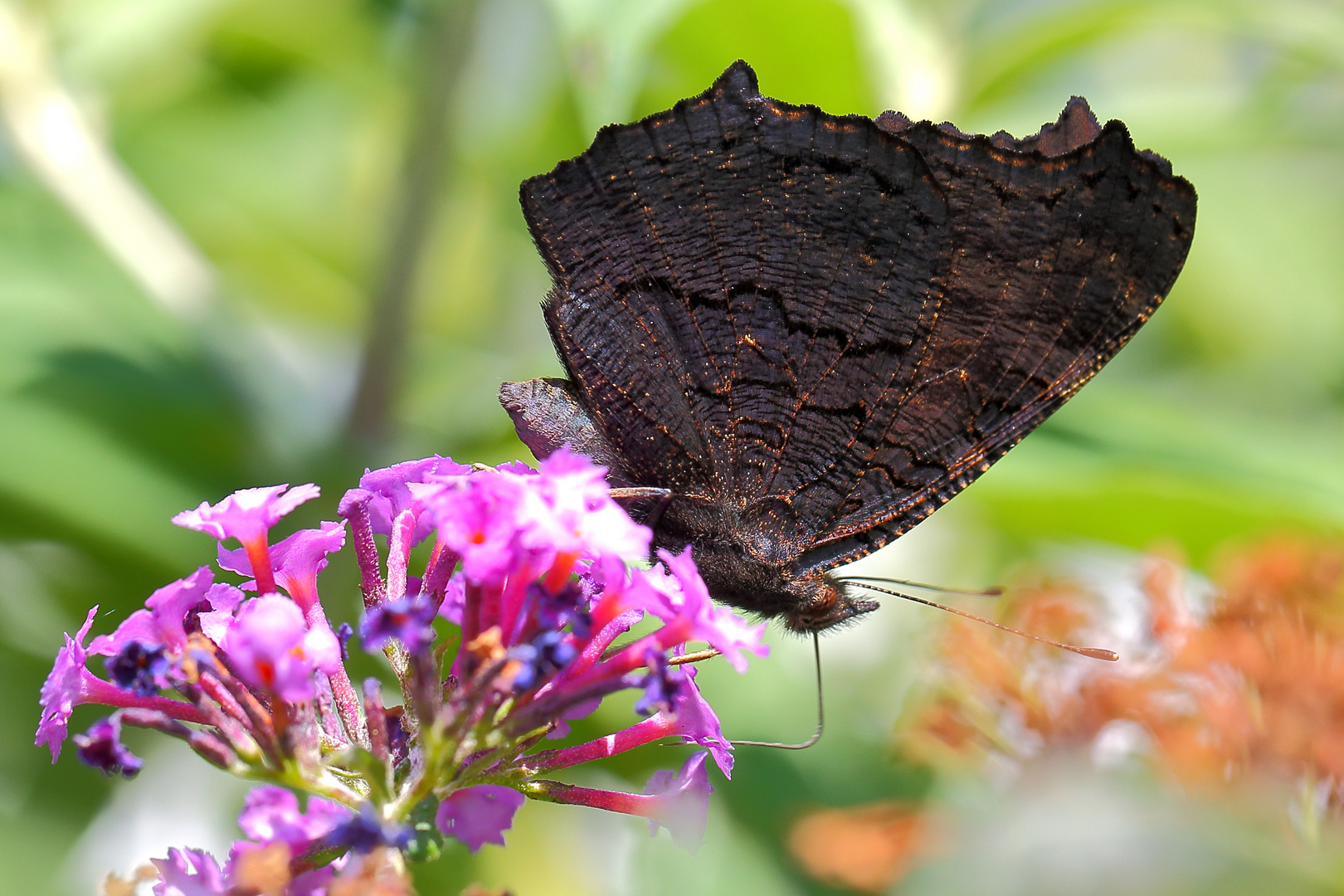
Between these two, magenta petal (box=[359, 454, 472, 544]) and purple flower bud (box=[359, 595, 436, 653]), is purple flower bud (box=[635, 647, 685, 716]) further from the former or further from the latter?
magenta petal (box=[359, 454, 472, 544])

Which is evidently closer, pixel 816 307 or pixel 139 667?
pixel 139 667

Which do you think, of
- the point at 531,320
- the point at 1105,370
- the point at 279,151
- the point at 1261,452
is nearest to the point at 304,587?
the point at 1261,452

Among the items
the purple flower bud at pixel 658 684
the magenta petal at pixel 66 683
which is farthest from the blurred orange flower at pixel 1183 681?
the magenta petal at pixel 66 683

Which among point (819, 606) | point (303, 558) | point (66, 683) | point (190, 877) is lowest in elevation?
point (190, 877)

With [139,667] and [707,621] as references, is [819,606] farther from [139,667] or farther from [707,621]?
[139,667]

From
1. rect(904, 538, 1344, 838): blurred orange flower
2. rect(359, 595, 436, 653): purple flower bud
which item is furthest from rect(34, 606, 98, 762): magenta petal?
rect(904, 538, 1344, 838): blurred orange flower

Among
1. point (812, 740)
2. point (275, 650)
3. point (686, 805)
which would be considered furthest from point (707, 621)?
point (812, 740)
